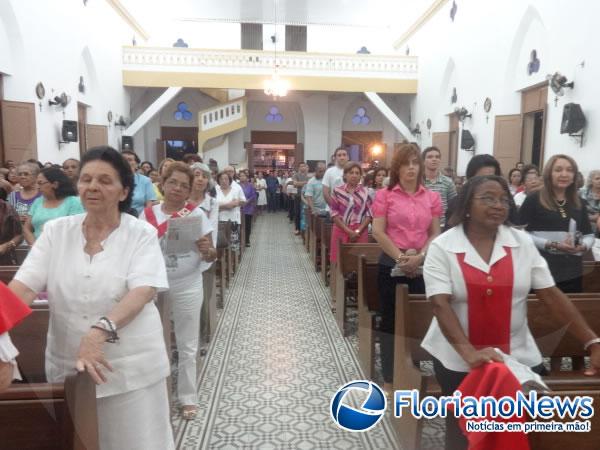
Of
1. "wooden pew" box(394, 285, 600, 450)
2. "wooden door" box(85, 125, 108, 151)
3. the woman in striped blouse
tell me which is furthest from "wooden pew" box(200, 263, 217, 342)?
"wooden door" box(85, 125, 108, 151)

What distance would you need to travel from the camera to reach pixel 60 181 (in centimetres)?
360

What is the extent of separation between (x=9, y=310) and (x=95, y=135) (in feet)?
→ 38.5

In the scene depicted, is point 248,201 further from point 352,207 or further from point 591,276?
point 591,276

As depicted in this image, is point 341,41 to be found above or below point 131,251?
above

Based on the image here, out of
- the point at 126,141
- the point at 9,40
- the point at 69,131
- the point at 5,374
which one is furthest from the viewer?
the point at 126,141

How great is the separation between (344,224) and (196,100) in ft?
45.2

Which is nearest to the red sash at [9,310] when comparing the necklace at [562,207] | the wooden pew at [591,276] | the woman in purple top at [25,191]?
the necklace at [562,207]

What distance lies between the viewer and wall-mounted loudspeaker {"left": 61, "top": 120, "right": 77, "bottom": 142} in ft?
31.7

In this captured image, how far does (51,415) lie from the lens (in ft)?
4.71

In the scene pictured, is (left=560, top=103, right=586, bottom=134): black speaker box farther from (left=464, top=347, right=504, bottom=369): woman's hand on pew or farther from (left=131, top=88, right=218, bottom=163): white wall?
(left=131, top=88, right=218, bottom=163): white wall

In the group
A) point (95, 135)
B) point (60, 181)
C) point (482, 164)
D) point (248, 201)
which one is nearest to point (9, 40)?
point (95, 135)

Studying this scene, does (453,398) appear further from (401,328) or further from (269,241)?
(269,241)

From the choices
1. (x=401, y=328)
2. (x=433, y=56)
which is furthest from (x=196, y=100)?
(x=401, y=328)

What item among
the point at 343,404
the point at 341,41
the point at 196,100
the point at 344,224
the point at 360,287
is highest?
the point at 341,41
